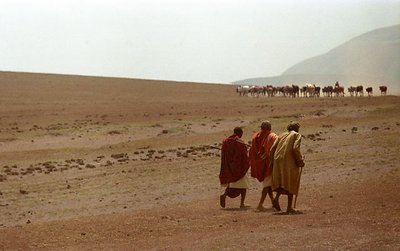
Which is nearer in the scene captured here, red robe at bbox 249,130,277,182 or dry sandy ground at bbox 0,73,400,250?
dry sandy ground at bbox 0,73,400,250

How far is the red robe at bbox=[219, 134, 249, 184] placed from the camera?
1412 centimetres

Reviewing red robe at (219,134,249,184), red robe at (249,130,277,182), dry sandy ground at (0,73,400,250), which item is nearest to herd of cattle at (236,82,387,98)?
dry sandy ground at (0,73,400,250)

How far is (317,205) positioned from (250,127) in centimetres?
1943

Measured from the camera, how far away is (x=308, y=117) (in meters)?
36.6

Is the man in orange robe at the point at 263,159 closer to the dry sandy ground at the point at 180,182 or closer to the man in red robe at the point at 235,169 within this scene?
the man in red robe at the point at 235,169

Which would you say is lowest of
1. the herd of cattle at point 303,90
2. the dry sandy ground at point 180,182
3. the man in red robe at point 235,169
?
the dry sandy ground at point 180,182

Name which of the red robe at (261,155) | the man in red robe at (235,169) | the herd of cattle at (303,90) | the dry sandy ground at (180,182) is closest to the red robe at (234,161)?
the man in red robe at (235,169)

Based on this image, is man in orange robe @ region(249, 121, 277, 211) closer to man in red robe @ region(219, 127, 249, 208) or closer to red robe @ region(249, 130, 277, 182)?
red robe @ region(249, 130, 277, 182)

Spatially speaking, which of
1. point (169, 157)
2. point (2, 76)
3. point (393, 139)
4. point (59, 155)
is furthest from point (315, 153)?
point (2, 76)

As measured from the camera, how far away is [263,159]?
1355 cm

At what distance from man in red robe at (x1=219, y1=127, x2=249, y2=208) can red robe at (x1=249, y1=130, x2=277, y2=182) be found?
268mm

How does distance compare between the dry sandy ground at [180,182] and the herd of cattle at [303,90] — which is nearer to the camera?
the dry sandy ground at [180,182]

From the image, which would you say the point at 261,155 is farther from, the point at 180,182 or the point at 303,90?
the point at 303,90

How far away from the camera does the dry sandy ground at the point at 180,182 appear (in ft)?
35.5
